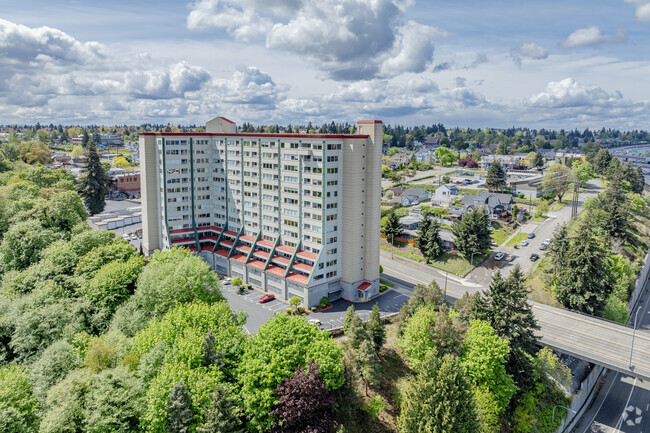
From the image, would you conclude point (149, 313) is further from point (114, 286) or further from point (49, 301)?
point (49, 301)

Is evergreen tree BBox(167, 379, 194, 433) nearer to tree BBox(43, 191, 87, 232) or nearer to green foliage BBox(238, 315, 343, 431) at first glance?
green foliage BBox(238, 315, 343, 431)

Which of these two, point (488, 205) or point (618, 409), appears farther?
point (488, 205)

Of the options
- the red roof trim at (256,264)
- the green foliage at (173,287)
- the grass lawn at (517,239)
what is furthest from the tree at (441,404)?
the grass lawn at (517,239)

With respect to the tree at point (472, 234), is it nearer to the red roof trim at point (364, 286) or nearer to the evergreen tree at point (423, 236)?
the evergreen tree at point (423, 236)

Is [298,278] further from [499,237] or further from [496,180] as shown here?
[496,180]

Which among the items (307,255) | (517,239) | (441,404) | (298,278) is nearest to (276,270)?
(298,278)

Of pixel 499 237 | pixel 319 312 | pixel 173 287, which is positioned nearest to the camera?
pixel 173 287

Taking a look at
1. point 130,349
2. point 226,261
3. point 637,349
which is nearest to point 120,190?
point 226,261

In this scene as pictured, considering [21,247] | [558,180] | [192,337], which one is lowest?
[192,337]
